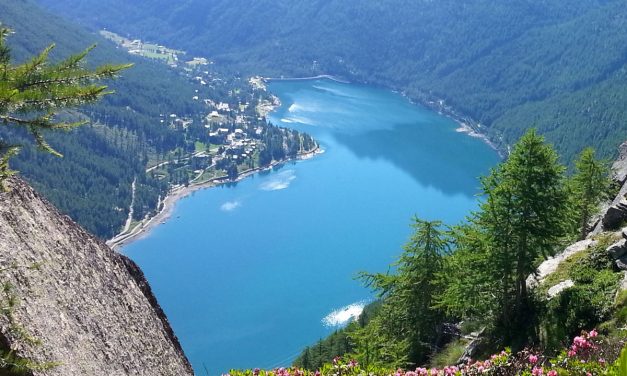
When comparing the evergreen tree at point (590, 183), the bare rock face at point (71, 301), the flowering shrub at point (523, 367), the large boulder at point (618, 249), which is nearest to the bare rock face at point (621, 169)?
the evergreen tree at point (590, 183)

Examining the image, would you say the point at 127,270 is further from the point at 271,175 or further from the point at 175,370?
the point at 271,175

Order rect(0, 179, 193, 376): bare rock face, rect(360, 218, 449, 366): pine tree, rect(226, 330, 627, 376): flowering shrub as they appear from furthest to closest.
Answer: rect(360, 218, 449, 366): pine tree < rect(226, 330, 627, 376): flowering shrub < rect(0, 179, 193, 376): bare rock face

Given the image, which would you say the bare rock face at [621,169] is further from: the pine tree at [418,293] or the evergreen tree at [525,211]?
the evergreen tree at [525,211]

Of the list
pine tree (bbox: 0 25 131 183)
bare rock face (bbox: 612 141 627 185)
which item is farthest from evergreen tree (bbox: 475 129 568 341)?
bare rock face (bbox: 612 141 627 185)

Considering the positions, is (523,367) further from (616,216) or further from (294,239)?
(294,239)

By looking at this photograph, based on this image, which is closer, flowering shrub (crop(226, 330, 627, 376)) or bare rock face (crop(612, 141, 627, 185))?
flowering shrub (crop(226, 330, 627, 376))

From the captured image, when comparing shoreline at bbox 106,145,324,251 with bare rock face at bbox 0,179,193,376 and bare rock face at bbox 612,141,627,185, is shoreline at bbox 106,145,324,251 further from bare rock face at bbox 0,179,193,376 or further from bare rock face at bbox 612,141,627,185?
bare rock face at bbox 0,179,193,376
